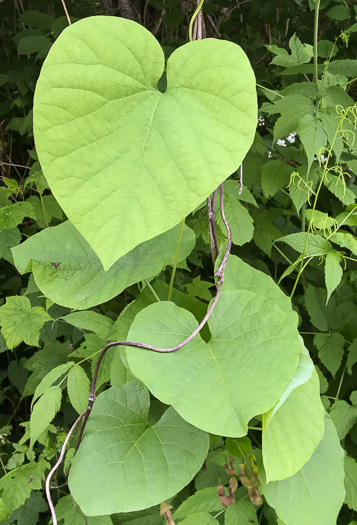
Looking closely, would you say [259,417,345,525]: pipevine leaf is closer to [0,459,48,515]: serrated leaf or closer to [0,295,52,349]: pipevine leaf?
[0,295,52,349]: pipevine leaf

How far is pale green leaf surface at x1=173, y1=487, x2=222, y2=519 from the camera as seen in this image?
0.84 m

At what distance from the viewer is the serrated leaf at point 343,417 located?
107cm

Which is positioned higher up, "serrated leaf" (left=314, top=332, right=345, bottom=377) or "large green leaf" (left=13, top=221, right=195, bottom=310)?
"large green leaf" (left=13, top=221, right=195, bottom=310)

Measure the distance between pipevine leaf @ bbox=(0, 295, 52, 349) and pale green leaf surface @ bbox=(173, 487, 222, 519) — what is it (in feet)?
1.64

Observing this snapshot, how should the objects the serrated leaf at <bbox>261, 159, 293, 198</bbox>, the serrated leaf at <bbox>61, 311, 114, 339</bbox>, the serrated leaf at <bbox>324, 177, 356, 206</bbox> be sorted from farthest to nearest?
the serrated leaf at <bbox>261, 159, 293, 198</bbox> < the serrated leaf at <bbox>324, 177, 356, 206</bbox> < the serrated leaf at <bbox>61, 311, 114, 339</bbox>

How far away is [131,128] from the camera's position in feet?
1.31

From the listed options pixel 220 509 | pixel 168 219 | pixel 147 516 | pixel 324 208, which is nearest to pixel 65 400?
pixel 147 516

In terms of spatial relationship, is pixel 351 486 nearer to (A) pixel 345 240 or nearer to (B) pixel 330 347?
(B) pixel 330 347

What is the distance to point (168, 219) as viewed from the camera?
39 centimetres

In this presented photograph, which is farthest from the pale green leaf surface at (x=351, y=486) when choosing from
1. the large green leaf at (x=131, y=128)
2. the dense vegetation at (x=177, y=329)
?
the large green leaf at (x=131, y=128)

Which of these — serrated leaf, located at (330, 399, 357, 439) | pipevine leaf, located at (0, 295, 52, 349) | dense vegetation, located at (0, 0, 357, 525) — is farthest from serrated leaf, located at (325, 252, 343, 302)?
pipevine leaf, located at (0, 295, 52, 349)

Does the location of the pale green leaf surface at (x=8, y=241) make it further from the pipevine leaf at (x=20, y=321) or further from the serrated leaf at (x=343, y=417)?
the serrated leaf at (x=343, y=417)

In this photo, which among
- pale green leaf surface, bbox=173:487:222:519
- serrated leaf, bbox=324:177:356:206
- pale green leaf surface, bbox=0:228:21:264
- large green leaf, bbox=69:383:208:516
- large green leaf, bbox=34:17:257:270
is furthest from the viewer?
pale green leaf surface, bbox=0:228:21:264

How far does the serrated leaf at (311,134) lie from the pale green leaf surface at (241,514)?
0.63m
